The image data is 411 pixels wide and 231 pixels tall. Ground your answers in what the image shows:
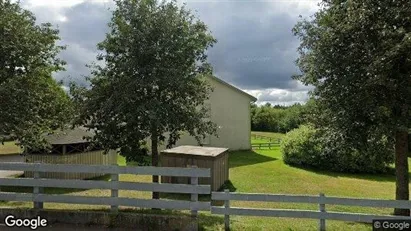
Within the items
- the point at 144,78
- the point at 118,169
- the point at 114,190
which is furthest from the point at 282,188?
the point at 118,169

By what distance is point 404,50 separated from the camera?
7.21 metres

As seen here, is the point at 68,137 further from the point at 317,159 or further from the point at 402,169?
the point at 317,159

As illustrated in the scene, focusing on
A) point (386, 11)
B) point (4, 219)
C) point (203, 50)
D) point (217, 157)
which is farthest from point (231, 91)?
point (4, 219)

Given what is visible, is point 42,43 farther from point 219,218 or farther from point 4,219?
point 219,218

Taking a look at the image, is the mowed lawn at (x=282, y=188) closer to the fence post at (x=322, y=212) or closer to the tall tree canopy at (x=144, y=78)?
the fence post at (x=322, y=212)

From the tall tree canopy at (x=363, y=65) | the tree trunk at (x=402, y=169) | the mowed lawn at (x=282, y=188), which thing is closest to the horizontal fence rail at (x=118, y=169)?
the mowed lawn at (x=282, y=188)

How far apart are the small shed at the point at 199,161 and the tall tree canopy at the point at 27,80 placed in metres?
4.93

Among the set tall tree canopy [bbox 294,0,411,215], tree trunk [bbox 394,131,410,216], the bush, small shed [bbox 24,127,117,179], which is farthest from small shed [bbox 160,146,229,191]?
the bush

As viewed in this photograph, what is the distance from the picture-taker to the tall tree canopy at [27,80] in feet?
29.5

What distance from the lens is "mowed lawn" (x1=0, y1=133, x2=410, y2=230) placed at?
7.62 meters

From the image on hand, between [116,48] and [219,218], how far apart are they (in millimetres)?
4972

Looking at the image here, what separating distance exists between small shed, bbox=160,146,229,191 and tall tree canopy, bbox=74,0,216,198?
169 inches

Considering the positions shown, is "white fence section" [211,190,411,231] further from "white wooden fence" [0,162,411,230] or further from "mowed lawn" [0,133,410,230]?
"mowed lawn" [0,133,410,230]

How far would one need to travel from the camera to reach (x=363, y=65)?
26.3 feet
